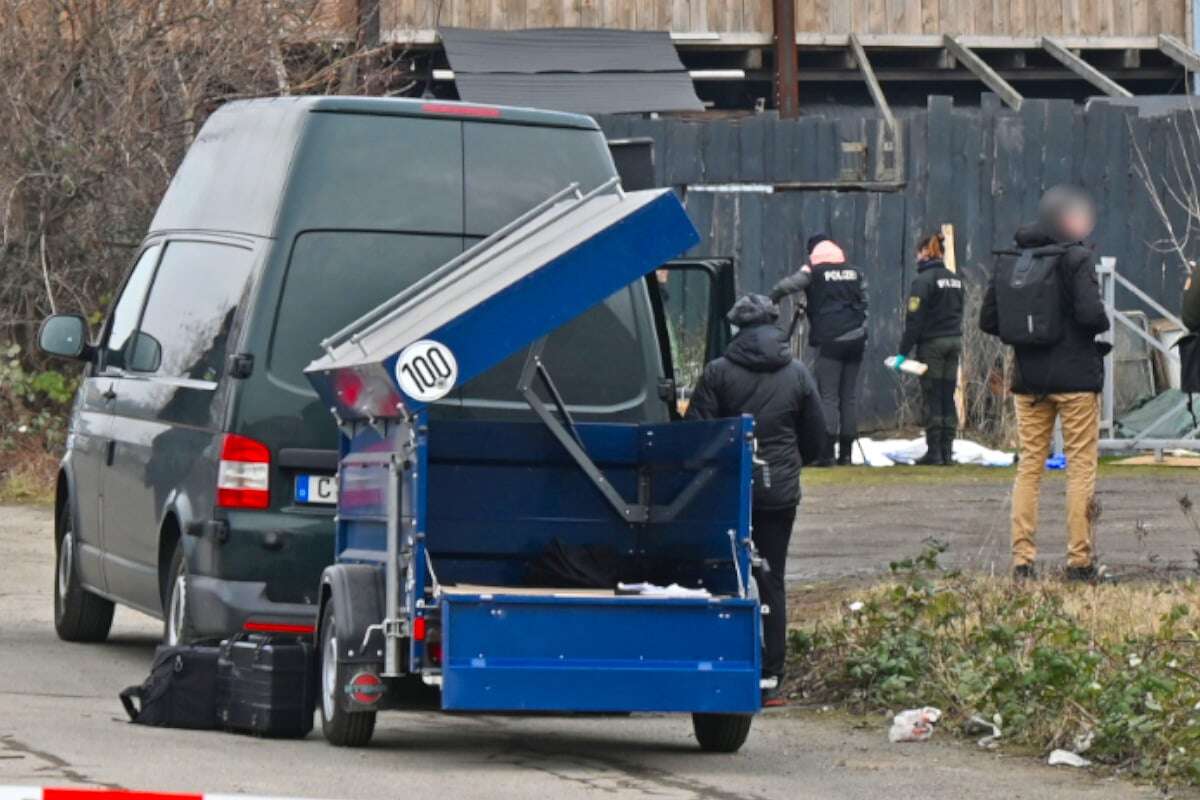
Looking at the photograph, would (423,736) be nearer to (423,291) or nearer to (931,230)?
(423,291)

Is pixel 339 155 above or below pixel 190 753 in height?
above

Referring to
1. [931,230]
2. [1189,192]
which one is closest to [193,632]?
[931,230]

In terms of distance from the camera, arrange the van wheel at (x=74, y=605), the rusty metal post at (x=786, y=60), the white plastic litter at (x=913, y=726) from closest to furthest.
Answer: the white plastic litter at (x=913, y=726) → the van wheel at (x=74, y=605) → the rusty metal post at (x=786, y=60)

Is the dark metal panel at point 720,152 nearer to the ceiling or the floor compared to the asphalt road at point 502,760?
nearer to the ceiling

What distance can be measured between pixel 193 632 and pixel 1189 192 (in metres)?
14.3

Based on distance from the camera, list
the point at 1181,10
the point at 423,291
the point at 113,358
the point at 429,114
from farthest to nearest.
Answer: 1. the point at 1181,10
2. the point at 113,358
3. the point at 429,114
4. the point at 423,291

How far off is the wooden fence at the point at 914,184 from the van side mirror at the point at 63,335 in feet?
33.3

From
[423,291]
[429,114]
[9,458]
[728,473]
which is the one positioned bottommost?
[9,458]

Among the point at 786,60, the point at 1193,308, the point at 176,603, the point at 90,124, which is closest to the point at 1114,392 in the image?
the point at 786,60

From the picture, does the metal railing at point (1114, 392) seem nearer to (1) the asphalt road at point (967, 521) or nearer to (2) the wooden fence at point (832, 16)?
(1) the asphalt road at point (967, 521)

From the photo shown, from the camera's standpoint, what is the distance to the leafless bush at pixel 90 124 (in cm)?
1969

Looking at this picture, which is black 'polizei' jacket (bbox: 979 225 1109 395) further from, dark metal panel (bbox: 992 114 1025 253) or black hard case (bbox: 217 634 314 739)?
dark metal panel (bbox: 992 114 1025 253)

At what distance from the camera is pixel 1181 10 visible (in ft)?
88.7

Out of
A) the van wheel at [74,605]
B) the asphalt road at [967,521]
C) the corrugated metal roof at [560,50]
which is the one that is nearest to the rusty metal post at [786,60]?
the corrugated metal roof at [560,50]
